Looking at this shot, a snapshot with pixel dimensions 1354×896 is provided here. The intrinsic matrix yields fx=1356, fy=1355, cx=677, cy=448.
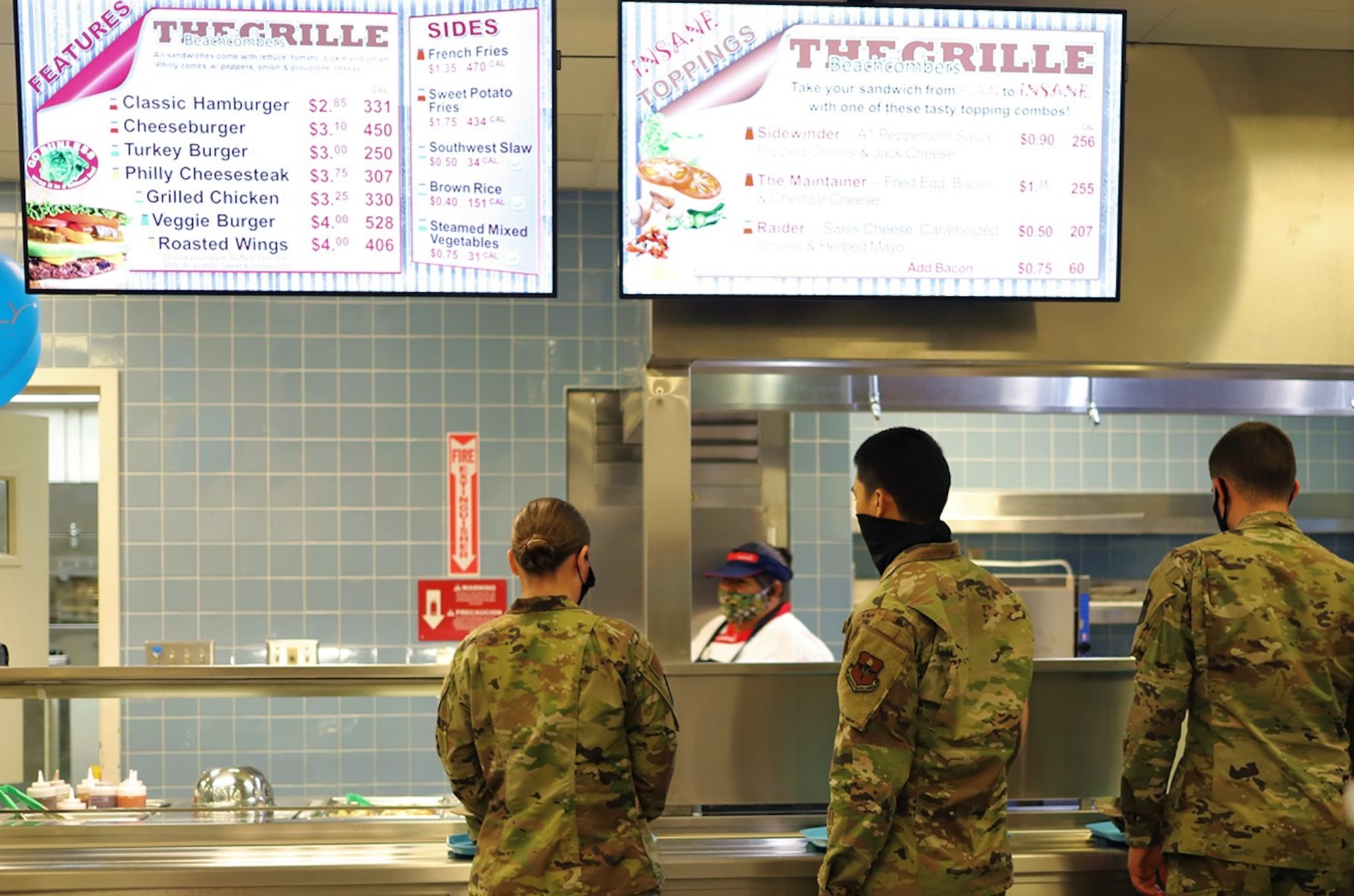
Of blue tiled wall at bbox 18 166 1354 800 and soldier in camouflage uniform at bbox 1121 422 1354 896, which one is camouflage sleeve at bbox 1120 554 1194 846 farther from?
blue tiled wall at bbox 18 166 1354 800

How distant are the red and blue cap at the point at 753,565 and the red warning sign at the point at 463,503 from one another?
152cm

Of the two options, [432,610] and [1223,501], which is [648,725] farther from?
[432,610]

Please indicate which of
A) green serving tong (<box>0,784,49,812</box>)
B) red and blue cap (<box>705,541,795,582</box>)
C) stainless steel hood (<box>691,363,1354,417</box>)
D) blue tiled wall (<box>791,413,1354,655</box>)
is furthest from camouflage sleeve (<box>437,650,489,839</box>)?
blue tiled wall (<box>791,413,1354,655</box>)

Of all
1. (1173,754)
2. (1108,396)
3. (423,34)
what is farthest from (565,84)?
(1173,754)

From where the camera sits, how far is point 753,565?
4.29 meters

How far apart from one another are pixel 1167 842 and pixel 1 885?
2.28 m

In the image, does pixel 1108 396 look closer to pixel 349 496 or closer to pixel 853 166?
pixel 853 166

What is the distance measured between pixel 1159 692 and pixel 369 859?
5.30 feet

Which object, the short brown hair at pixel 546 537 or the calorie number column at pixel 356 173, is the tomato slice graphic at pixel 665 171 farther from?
the short brown hair at pixel 546 537

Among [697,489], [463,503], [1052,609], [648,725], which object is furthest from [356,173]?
[1052,609]

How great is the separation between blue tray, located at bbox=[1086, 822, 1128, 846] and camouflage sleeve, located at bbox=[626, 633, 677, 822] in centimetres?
113

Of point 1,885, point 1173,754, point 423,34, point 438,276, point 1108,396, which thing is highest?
point 423,34

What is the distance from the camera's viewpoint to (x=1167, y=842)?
8.14 ft

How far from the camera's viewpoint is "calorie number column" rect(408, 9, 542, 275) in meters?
2.85
